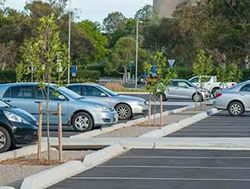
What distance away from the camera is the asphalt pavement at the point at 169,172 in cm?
1246

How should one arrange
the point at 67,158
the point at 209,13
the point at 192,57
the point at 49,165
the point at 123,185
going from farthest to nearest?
the point at 192,57 < the point at 209,13 < the point at 67,158 < the point at 49,165 < the point at 123,185

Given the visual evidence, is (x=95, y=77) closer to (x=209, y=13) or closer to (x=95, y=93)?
(x=209, y=13)

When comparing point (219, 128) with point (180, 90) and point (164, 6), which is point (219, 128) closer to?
point (180, 90)

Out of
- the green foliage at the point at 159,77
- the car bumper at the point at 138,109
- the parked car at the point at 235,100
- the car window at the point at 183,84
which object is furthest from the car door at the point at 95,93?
the car window at the point at 183,84

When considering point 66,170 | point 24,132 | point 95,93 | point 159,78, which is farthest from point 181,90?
point 66,170

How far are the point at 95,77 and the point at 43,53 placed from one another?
68.2m

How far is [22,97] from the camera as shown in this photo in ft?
76.5

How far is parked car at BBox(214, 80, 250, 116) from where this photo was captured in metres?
33.2

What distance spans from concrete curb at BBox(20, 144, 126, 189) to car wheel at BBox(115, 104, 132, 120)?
1136cm

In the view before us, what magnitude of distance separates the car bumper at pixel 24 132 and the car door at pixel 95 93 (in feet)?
34.6

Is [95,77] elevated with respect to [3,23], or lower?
lower

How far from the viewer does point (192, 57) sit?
290 ft

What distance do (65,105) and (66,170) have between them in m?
9.46

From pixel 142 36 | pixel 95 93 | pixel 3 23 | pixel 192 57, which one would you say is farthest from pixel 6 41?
pixel 95 93
